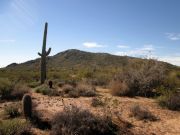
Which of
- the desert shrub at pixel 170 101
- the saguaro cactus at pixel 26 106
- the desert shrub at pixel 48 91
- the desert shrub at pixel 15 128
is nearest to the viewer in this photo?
the desert shrub at pixel 15 128

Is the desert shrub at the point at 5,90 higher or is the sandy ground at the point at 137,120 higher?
the desert shrub at the point at 5,90

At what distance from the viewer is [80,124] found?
8156mm

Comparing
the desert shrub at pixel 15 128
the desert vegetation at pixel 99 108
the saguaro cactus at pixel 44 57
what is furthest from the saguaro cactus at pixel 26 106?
the saguaro cactus at pixel 44 57

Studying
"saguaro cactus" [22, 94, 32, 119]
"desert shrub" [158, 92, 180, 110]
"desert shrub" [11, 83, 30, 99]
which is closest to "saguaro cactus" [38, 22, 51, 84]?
"desert shrub" [11, 83, 30, 99]

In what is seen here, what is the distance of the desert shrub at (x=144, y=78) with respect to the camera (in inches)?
625

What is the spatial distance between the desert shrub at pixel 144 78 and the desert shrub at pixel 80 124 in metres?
7.31

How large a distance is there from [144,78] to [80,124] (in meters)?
8.97

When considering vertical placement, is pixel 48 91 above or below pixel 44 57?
below

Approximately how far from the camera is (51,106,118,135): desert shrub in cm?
786

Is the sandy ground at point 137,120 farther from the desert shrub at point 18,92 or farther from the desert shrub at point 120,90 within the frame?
the desert shrub at point 120,90

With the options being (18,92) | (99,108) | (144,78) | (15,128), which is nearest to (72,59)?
(144,78)

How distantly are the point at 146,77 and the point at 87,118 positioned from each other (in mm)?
9008

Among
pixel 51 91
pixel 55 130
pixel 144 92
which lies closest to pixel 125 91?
pixel 144 92

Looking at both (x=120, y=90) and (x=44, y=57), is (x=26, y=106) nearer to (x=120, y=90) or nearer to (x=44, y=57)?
(x=120, y=90)
